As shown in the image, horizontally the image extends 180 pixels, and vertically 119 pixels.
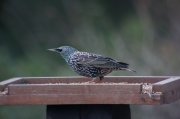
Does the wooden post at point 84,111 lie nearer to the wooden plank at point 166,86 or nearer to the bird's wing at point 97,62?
the wooden plank at point 166,86

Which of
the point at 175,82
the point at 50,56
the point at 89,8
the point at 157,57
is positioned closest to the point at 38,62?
the point at 50,56

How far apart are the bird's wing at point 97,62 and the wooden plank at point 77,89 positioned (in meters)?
1.15

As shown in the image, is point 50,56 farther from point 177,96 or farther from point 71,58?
point 177,96

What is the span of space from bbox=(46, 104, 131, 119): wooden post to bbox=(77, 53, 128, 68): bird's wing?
3.11 feet

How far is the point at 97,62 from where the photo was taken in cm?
580

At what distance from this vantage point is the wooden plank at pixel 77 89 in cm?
452

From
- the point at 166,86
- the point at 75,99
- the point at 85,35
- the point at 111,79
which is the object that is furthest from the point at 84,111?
the point at 85,35

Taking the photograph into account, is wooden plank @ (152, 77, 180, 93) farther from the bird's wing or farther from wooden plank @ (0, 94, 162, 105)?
the bird's wing

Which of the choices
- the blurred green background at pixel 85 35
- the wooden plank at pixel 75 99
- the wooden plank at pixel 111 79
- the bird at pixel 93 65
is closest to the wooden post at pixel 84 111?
the wooden plank at pixel 75 99

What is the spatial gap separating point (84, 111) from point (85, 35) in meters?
6.83

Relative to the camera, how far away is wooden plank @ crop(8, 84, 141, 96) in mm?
4523

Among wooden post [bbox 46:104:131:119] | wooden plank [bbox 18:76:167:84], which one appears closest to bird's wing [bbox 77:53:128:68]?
wooden plank [bbox 18:76:167:84]

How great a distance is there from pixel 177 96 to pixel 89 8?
705cm

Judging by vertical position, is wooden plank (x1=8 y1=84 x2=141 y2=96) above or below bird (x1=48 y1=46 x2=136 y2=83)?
below
